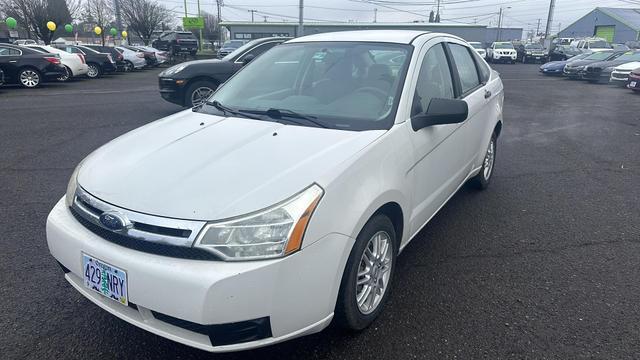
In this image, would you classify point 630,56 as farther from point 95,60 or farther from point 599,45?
point 95,60

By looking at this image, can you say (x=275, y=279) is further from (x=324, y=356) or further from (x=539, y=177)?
(x=539, y=177)

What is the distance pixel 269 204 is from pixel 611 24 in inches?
2708

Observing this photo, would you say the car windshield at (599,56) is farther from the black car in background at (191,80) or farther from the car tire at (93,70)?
the car tire at (93,70)

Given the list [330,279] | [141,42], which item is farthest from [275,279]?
[141,42]

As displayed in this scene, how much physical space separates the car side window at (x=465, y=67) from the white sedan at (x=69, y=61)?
49.5ft

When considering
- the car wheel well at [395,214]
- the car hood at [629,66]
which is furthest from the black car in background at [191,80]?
the car hood at [629,66]

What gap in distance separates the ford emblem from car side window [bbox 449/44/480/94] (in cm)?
295

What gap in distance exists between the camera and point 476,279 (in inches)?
121

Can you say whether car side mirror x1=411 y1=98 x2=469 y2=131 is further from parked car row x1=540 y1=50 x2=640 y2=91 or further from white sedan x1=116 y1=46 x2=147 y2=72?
white sedan x1=116 y1=46 x2=147 y2=72

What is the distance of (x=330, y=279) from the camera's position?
2025 mm

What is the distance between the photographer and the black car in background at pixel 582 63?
18859mm

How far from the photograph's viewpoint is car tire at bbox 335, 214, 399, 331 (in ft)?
7.22

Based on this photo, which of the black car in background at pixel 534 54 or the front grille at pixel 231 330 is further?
the black car in background at pixel 534 54

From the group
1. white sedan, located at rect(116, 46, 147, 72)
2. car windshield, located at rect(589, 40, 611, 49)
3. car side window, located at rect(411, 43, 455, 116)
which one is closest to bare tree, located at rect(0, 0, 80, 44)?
white sedan, located at rect(116, 46, 147, 72)
